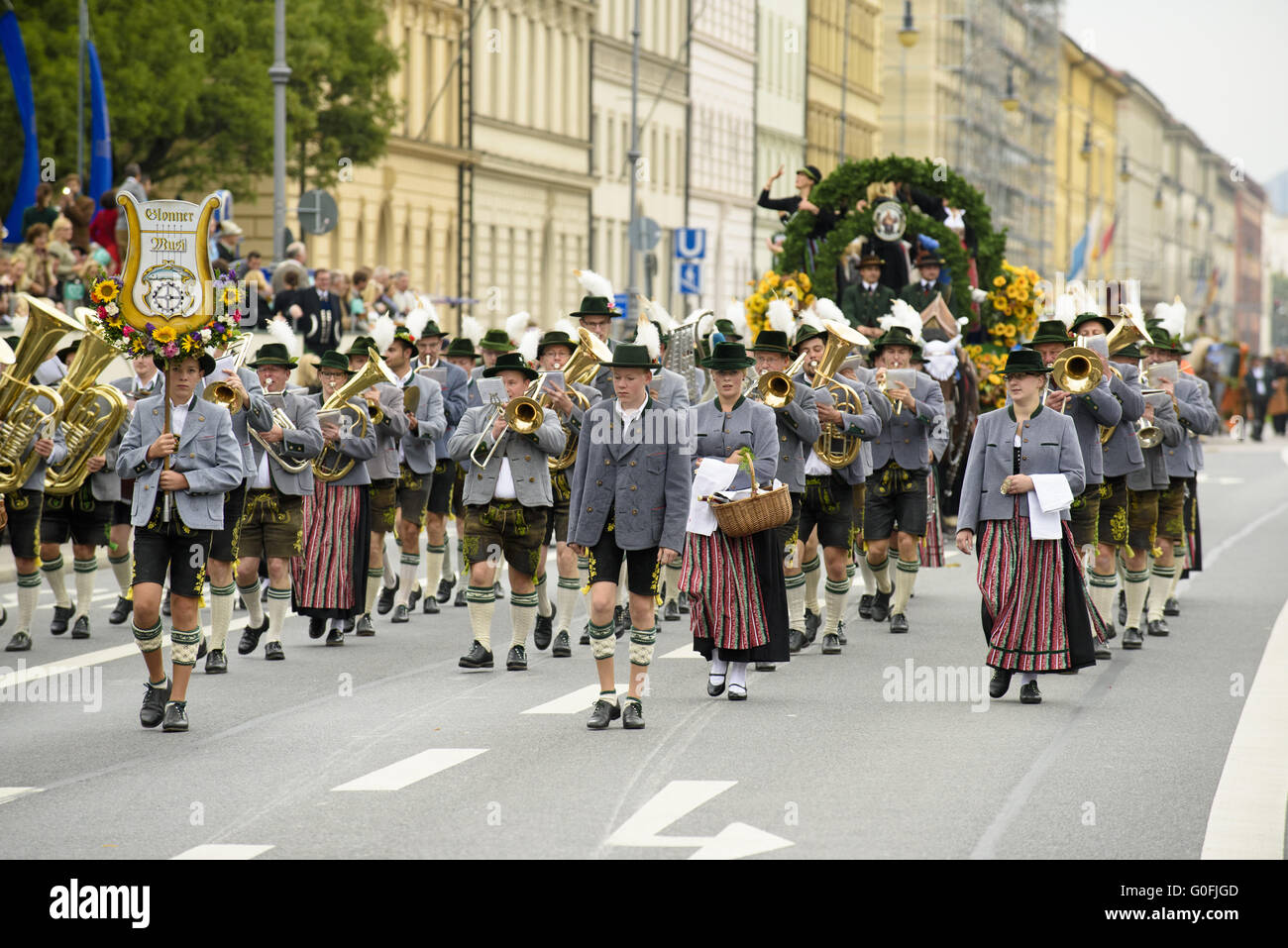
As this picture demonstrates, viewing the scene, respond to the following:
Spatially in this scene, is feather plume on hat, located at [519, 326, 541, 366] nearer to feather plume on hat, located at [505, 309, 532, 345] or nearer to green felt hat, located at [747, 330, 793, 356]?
feather plume on hat, located at [505, 309, 532, 345]

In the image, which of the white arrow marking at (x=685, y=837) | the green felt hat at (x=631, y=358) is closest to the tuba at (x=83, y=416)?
the green felt hat at (x=631, y=358)

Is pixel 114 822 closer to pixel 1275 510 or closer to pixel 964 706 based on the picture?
pixel 964 706

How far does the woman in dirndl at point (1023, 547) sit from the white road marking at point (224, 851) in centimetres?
481

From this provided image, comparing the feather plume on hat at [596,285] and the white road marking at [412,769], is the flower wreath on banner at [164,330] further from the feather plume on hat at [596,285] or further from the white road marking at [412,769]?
the feather plume on hat at [596,285]

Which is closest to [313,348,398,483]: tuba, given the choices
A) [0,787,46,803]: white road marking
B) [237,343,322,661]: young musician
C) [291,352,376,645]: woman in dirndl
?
[291,352,376,645]: woman in dirndl

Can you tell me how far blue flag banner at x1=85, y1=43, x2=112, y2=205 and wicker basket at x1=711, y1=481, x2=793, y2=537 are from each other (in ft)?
51.5

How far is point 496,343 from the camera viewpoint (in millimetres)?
16906

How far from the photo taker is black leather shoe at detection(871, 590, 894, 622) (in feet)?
54.6

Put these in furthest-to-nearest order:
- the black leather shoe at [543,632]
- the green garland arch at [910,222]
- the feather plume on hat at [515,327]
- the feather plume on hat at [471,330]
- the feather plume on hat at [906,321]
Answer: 1. the green garland arch at [910,222]
2. the feather plume on hat at [471,330]
3. the feather plume on hat at [515,327]
4. the feather plume on hat at [906,321]
5. the black leather shoe at [543,632]

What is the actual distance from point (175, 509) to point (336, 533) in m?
3.62

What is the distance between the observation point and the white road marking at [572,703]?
12070 mm

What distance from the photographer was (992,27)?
331ft

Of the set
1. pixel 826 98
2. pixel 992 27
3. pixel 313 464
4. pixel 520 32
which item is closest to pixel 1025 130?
pixel 992 27
